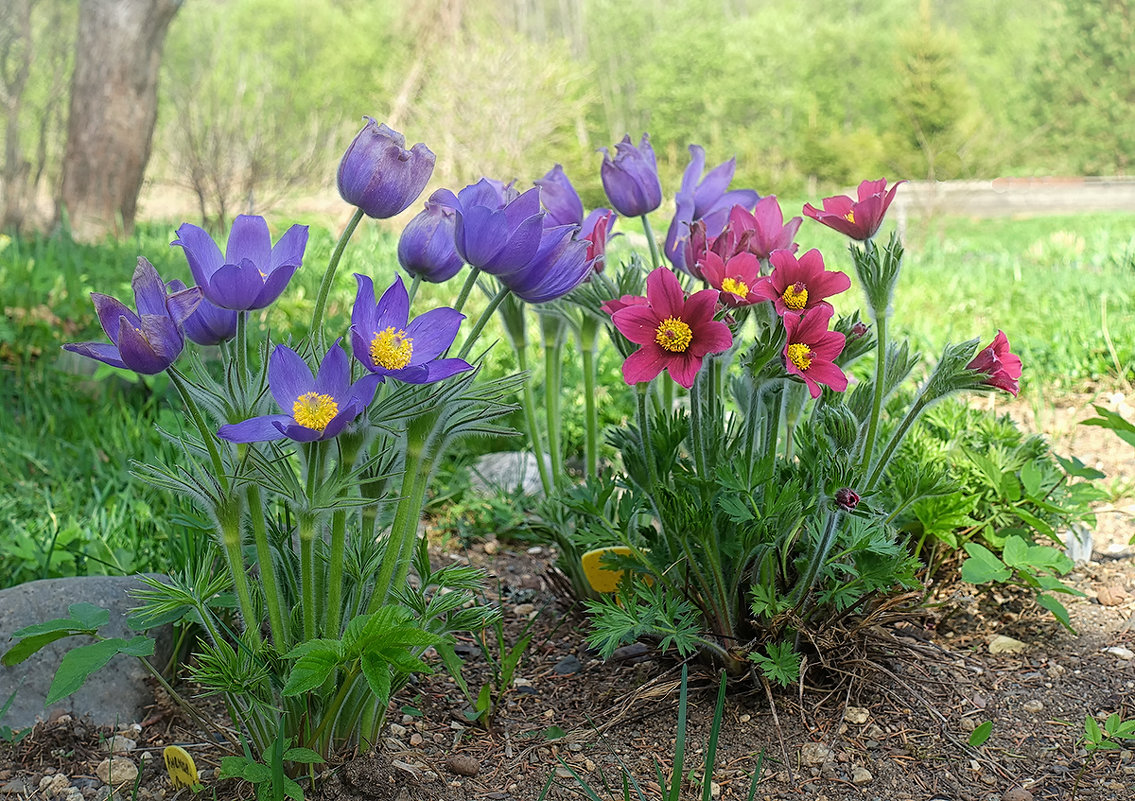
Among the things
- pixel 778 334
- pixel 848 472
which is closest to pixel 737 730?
pixel 848 472

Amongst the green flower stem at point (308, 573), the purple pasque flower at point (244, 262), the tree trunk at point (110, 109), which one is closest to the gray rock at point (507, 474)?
the green flower stem at point (308, 573)

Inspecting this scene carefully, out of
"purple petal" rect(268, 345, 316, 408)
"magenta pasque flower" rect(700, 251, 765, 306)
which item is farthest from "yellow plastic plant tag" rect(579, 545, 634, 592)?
"purple petal" rect(268, 345, 316, 408)

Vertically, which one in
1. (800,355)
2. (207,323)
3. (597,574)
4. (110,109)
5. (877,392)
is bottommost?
(597,574)

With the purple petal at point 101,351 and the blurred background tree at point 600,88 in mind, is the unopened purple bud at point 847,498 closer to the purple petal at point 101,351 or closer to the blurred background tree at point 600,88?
the purple petal at point 101,351

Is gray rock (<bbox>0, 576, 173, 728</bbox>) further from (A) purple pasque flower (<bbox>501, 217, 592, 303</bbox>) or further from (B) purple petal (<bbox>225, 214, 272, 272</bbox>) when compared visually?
(A) purple pasque flower (<bbox>501, 217, 592, 303</bbox>)

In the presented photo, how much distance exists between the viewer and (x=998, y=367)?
1493mm

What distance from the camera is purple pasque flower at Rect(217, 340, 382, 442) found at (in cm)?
113

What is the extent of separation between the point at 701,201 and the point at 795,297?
20.8 inches

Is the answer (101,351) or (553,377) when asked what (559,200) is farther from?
(101,351)

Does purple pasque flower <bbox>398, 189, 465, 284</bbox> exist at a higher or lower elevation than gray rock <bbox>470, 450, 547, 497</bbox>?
higher

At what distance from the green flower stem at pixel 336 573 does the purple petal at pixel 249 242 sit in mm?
385

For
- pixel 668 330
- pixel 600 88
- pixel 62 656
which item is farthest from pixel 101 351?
pixel 600 88

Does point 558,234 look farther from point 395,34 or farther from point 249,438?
point 395,34

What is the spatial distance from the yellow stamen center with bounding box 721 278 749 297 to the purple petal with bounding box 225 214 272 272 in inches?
28.0
